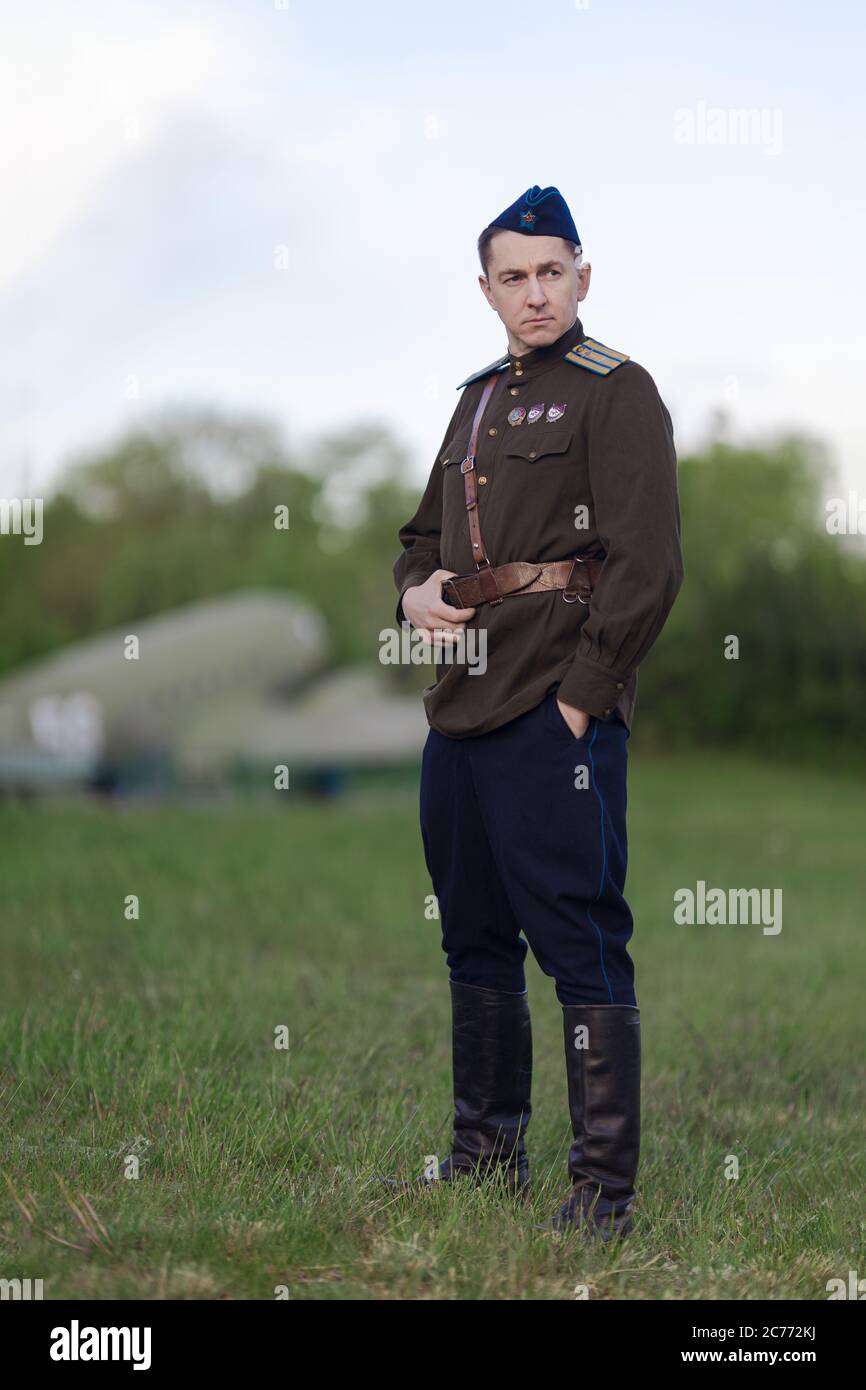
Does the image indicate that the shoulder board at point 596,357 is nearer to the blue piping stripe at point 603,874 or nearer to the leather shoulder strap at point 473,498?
the leather shoulder strap at point 473,498

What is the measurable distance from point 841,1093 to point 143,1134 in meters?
2.79

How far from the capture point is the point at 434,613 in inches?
133

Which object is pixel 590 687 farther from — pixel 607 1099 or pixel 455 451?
pixel 607 1099

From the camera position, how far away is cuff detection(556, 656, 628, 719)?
3.06m

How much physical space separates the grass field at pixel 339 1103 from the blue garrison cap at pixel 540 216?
227 centimetres

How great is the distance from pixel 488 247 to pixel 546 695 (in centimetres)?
111

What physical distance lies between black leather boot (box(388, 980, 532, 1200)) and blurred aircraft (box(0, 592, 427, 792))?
13097 mm

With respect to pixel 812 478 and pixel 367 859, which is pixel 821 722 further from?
pixel 812 478

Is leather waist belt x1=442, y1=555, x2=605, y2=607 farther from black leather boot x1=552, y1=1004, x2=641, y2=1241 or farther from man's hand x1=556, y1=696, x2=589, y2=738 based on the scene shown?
black leather boot x1=552, y1=1004, x2=641, y2=1241

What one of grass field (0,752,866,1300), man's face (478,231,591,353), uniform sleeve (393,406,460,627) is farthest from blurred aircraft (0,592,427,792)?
man's face (478,231,591,353)

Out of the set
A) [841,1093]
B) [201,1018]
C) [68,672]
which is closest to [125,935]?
[201,1018]

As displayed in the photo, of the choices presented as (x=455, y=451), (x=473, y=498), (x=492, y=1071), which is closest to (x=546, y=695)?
(x=473, y=498)
